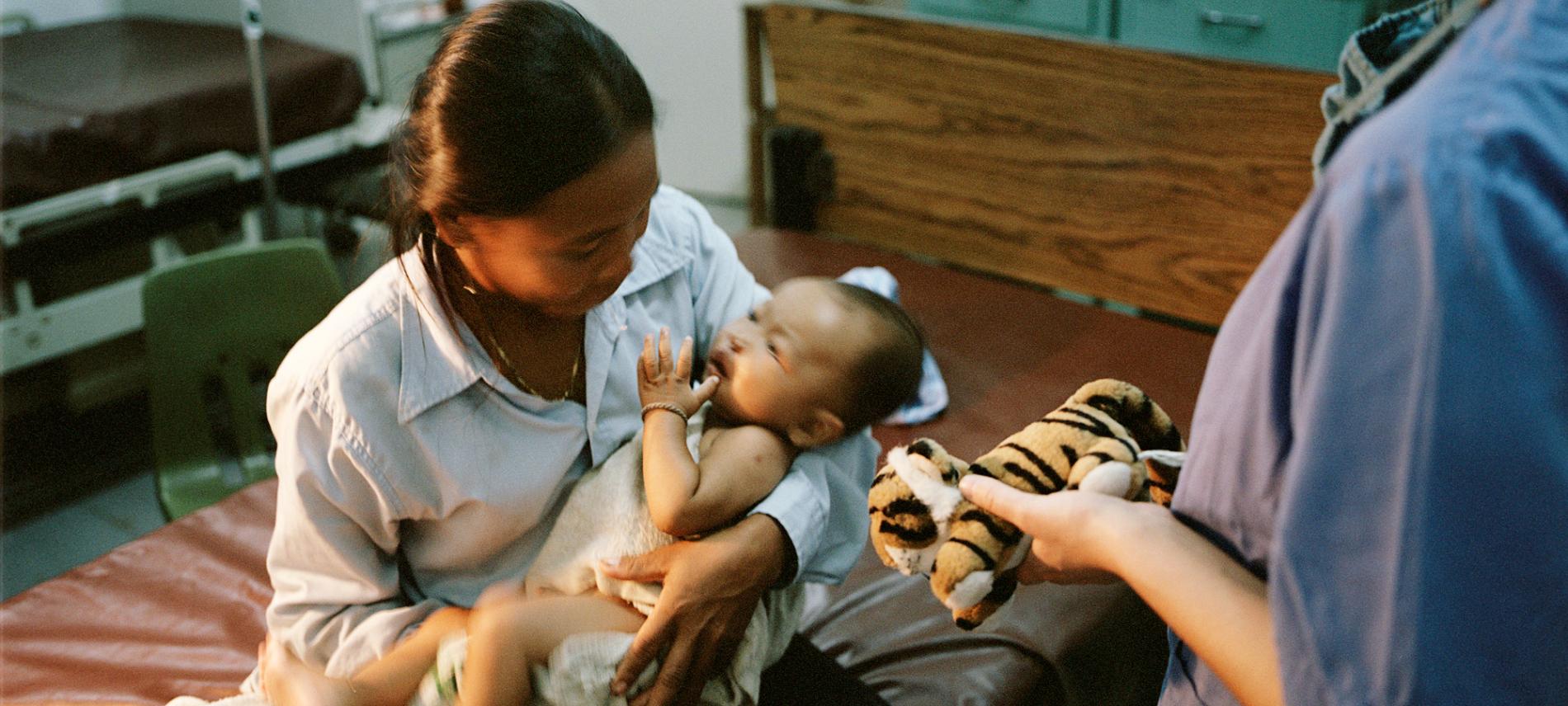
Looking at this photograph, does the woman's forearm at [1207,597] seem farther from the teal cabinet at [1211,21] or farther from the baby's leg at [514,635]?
the teal cabinet at [1211,21]

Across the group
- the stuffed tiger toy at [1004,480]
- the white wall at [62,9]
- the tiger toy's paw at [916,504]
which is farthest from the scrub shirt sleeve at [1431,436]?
the white wall at [62,9]

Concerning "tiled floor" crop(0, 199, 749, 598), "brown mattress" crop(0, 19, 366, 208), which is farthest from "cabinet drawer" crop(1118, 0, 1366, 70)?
"tiled floor" crop(0, 199, 749, 598)

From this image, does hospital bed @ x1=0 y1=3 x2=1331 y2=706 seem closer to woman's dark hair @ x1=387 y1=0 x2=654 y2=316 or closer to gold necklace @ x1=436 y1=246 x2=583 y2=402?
→ gold necklace @ x1=436 y1=246 x2=583 y2=402

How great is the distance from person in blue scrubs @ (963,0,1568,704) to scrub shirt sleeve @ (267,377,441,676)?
824 millimetres

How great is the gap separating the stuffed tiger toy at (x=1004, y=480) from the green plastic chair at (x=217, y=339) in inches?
57.6

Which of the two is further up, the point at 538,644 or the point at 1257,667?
the point at 1257,667

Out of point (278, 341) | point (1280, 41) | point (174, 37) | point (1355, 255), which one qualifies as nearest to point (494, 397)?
point (1355, 255)

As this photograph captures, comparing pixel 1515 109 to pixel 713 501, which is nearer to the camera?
pixel 1515 109

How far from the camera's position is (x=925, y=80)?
106 inches

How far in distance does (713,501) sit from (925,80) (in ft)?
5.82

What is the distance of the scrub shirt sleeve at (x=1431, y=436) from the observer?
0.55 meters

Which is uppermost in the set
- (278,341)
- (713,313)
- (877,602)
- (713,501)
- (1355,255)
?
(1355,255)

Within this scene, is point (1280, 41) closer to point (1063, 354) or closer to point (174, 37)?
point (1063, 354)

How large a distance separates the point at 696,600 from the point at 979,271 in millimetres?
1799
